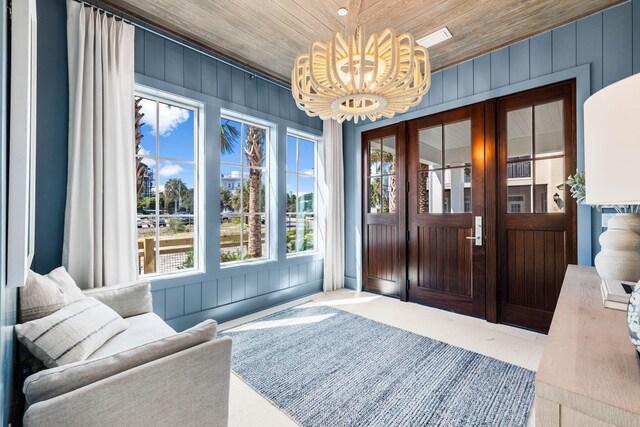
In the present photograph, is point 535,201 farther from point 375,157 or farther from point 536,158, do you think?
point 375,157

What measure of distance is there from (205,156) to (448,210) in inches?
110

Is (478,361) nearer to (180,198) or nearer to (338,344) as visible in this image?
(338,344)

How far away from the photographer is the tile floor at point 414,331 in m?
1.72

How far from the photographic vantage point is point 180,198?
9.53 ft

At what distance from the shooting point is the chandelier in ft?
5.32

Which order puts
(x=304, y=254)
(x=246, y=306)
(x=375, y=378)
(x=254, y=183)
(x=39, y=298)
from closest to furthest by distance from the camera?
(x=39, y=298)
(x=375, y=378)
(x=246, y=306)
(x=254, y=183)
(x=304, y=254)

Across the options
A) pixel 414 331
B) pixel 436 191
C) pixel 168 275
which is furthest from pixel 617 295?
pixel 168 275

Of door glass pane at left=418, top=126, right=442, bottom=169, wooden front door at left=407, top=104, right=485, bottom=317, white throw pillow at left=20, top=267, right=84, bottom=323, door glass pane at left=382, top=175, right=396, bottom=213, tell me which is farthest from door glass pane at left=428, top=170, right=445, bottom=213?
white throw pillow at left=20, top=267, right=84, bottom=323

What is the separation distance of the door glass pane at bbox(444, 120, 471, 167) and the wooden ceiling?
80cm

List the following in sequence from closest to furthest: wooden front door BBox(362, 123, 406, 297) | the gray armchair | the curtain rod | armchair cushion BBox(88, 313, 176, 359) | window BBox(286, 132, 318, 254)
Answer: the gray armchair → armchair cushion BBox(88, 313, 176, 359) → the curtain rod → wooden front door BBox(362, 123, 406, 297) → window BBox(286, 132, 318, 254)

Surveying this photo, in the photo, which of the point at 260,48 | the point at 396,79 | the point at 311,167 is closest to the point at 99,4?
the point at 260,48

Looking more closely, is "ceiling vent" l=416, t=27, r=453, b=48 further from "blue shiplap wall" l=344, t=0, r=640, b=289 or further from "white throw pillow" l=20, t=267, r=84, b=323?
"white throw pillow" l=20, t=267, r=84, b=323

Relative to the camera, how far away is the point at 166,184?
281 centimetres

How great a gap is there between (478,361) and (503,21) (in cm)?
293
